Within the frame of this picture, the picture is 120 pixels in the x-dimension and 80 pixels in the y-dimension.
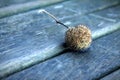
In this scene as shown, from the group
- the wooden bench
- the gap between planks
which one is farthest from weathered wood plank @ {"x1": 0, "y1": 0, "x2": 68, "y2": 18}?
the gap between planks

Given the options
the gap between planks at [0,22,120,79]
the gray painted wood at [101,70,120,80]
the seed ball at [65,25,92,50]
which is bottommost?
the gray painted wood at [101,70,120,80]

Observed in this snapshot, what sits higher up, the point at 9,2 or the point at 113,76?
the point at 9,2

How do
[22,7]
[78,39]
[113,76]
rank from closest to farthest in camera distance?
[113,76] < [78,39] < [22,7]

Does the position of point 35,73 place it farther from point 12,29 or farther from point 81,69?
point 12,29

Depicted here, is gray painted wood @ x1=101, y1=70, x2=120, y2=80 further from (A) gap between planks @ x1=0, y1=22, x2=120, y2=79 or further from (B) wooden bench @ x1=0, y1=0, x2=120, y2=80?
(A) gap between planks @ x1=0, y1=22, x2=120, y2=79

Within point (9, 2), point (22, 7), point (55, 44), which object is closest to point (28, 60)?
point (55, 44)

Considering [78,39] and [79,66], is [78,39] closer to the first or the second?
[78,39]

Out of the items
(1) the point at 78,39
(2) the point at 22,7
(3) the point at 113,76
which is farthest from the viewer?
(2) the point at 22,7
